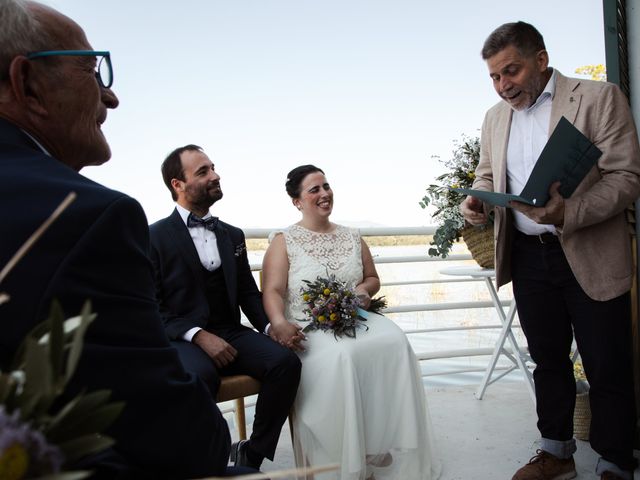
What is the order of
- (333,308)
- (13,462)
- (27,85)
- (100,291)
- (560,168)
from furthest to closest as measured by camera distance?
(333,308) < (560,168) < (27,85) < (100,291) < (13,462)

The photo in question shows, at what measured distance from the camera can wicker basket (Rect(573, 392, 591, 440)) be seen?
9.50ft

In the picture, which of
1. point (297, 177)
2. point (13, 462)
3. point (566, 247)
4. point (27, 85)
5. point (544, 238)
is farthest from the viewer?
point (297, 177)

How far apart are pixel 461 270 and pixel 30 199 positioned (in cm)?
305

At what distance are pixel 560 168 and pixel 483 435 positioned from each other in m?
1.74

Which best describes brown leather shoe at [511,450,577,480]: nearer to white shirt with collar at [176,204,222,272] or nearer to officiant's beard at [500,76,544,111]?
officiant's beard at [500,76,544,111]

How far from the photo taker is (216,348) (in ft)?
7.95

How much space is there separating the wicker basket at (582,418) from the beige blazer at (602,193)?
40.3 inches

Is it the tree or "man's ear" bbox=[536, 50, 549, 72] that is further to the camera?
the tree

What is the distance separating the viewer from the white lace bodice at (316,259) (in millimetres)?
2998

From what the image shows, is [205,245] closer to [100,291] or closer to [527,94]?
[527,94]

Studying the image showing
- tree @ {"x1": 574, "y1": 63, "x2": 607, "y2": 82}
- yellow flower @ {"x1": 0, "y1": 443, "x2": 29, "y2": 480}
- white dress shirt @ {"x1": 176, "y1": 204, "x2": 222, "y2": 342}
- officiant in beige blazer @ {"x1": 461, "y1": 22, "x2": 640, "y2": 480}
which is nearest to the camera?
yellow flower @ {"x1": 0, "y1": 443, "x2": 29, "y2": 480}

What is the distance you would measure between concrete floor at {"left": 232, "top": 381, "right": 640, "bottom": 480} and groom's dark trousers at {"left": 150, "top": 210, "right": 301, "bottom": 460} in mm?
571

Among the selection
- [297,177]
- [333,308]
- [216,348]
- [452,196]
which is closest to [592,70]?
[452,196]

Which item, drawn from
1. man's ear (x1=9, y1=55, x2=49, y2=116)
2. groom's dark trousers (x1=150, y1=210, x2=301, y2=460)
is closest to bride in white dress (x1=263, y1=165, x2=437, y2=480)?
groom's dark trousers (x1=150, y1=210, x2=301, y2=460)
